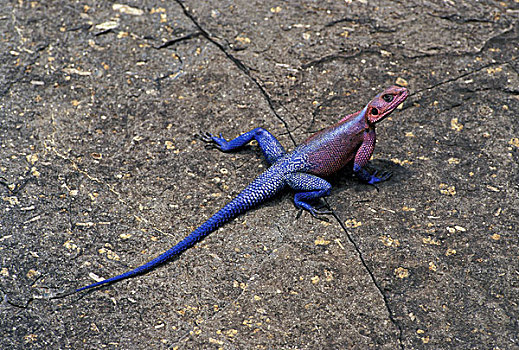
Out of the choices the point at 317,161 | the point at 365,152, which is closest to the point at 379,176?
the point at 365,152

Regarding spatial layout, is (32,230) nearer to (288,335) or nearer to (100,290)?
(100,290)

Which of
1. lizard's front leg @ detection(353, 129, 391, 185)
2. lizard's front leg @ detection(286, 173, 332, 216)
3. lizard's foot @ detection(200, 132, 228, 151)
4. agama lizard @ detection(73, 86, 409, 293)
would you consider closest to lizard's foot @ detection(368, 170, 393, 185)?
agama lizard @ detection(73, 86, 409, 293)

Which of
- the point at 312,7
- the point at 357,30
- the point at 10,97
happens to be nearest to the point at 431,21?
the point at 357,30

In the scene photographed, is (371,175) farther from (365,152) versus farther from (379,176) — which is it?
(365,152)

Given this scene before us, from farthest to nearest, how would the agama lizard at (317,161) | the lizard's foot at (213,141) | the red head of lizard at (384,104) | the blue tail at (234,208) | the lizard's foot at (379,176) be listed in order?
the lizard's foot at (213,141) → the lizard's foot at (379,176) → the red head of lizard at (384,104) → the agama lizard at (317,161) → the blue tail at (234,208)

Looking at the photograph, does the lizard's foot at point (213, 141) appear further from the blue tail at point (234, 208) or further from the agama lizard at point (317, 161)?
the blue tail at point (234, 208)

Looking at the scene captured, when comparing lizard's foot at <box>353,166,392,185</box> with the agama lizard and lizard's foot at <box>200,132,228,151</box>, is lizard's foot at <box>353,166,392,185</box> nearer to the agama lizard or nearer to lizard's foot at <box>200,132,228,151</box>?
the agama lizard

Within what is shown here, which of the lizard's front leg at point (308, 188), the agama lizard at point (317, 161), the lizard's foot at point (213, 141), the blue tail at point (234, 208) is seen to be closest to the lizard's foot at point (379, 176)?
the agama lizard at point (317, 161)
